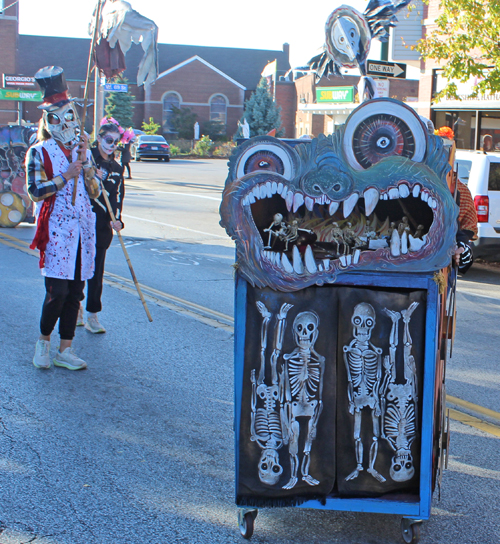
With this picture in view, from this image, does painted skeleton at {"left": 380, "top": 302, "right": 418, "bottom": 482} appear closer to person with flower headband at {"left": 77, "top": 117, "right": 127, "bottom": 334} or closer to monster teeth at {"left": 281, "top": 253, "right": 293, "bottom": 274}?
monster teeth at {"left": 281, "top": 253, "right": 293, "bottom": 274}

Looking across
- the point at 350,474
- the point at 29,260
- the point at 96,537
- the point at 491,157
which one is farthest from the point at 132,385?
the point at 491,157

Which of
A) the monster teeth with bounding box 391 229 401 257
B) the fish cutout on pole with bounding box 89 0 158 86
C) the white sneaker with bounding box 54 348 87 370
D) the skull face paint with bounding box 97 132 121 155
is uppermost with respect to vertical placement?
the fish cutout on pole with bounding box 89 0 158 86

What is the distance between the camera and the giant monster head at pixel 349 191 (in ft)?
9.37

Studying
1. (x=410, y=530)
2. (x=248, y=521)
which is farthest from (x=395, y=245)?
(x=248, y=521)

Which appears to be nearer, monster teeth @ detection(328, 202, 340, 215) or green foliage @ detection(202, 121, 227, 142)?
monster teeth @ detection(328, 202, 340, 215)

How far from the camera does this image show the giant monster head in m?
2.86

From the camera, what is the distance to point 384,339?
9.74ft

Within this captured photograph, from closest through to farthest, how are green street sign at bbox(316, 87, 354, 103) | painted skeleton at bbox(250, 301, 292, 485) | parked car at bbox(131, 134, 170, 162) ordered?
painted skeleton at bbox(250, 301, 292, 485) → green street sign at bbox(316, 87, 354, 103) → parked car at bbox(131, 134, 170, 162)

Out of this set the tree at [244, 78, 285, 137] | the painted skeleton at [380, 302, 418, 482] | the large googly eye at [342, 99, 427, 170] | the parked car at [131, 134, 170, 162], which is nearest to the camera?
the large googly eye at [342, 99, 427, 170]

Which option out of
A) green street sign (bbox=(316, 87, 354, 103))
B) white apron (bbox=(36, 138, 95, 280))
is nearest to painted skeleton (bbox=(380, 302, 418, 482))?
white apron (bbox=(36, 138, 95, 280))

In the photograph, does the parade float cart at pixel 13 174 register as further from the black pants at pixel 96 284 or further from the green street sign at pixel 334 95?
the black pants at pixel 96 284

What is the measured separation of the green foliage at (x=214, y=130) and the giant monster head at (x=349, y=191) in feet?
197

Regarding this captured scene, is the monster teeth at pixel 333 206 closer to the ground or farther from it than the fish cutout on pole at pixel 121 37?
closer to the ground

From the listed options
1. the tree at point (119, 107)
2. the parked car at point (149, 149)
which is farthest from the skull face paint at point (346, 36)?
the tree at point (119, 107)
